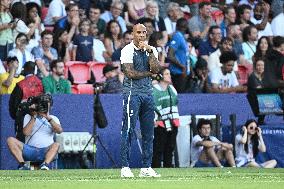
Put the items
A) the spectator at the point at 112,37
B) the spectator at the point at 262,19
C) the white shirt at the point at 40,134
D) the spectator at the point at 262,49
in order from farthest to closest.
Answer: the spectator at the point at 262,19
the spectator at the point at 262,49
the spectator at the point at 112,37
the white shirt at the point at 40,134

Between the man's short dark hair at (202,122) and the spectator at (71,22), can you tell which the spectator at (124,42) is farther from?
the man's short dark hair at (202,122)

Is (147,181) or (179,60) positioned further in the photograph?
(179,60)

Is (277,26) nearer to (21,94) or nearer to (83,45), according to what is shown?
(83,45)

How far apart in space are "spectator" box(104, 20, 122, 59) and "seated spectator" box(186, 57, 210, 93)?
1.85m

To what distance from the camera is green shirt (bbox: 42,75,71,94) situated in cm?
2336

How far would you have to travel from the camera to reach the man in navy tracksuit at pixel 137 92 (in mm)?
17609

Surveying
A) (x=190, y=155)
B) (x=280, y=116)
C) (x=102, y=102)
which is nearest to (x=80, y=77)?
(x=102, y=102)

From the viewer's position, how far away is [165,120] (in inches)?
910

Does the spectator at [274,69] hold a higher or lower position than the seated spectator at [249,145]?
higher

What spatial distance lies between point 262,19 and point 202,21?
2.07m

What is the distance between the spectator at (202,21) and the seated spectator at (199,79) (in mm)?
1632

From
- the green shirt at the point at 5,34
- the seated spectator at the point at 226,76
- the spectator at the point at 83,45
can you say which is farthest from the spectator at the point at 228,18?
the green shirt at the point at 5,34

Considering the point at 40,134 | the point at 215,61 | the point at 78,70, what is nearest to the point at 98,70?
the point at 78,70

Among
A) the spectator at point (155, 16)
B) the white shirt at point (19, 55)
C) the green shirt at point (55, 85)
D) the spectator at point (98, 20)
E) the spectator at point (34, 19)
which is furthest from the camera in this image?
the spectator at point (155, 16)
